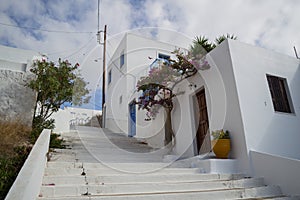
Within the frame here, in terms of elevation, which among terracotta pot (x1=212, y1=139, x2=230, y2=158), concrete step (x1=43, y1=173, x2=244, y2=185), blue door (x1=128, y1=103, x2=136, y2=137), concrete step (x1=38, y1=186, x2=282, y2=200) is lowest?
concrete step (x1=38, y1=186, x2=282, y2=200)

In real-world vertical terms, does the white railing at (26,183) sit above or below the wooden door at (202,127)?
below

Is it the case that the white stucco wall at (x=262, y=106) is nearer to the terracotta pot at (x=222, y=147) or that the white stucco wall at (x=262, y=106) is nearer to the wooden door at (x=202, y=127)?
the terracotta pot at (x=222, y=147)

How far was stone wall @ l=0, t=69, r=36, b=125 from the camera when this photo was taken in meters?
5.14

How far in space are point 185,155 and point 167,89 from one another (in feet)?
6.45

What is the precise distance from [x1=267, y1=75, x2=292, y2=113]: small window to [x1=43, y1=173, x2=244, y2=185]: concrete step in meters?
2.28

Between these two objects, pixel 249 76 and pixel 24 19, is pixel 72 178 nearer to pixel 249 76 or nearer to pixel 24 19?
pixel 249 76

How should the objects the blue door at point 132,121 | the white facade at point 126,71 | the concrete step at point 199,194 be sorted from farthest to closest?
the white facade at point 126,71 < the blue door at point 132,121 < the concrete step at point 199,194

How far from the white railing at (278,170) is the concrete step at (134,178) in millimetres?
377

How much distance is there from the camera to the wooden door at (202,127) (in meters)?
5.24

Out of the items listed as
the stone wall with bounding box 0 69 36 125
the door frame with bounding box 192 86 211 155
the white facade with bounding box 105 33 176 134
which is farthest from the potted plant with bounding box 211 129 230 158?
the white facade with bounding box 105 33 176 134

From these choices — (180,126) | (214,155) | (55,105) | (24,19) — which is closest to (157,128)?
(180,126)

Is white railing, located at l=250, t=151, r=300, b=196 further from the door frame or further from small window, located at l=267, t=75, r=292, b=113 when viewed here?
small window, located at l=267, t=75, r=292, b=113

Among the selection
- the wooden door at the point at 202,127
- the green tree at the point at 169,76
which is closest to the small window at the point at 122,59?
the green tree at the point at 169,76

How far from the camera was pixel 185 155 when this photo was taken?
5.61m
